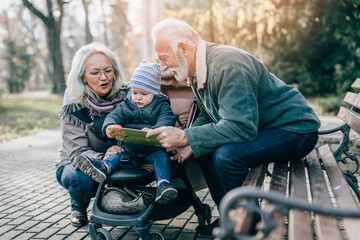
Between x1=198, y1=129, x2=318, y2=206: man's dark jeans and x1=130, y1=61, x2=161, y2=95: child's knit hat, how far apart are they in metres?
0.91

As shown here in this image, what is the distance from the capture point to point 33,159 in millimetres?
6977

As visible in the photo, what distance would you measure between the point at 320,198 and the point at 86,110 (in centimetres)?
225

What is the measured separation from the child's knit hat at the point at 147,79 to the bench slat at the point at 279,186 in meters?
1.19

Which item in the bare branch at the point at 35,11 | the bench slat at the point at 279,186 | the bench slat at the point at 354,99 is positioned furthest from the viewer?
the bare branch at the point at 35,11

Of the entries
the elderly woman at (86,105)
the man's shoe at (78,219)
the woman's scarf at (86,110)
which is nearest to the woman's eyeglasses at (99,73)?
the elderly woman at (86,105)

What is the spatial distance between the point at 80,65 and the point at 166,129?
4.37 ft

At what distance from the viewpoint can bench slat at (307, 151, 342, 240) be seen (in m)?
1.54

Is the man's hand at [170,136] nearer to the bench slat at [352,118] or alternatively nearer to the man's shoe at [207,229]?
the man's shoe at [207,229]

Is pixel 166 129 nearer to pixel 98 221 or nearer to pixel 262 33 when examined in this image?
pixel 98 221

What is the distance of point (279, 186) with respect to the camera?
208cm

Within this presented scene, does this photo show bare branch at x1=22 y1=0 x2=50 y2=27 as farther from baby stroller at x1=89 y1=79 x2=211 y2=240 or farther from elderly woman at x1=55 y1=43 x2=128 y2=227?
baby stroller at x1=89 y1=79 x2=211 y2=240

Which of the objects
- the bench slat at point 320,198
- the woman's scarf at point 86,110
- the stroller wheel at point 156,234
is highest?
the woman's scarf at point 86,110

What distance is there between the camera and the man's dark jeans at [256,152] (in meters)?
2.42

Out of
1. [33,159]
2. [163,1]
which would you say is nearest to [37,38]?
[163,1]
